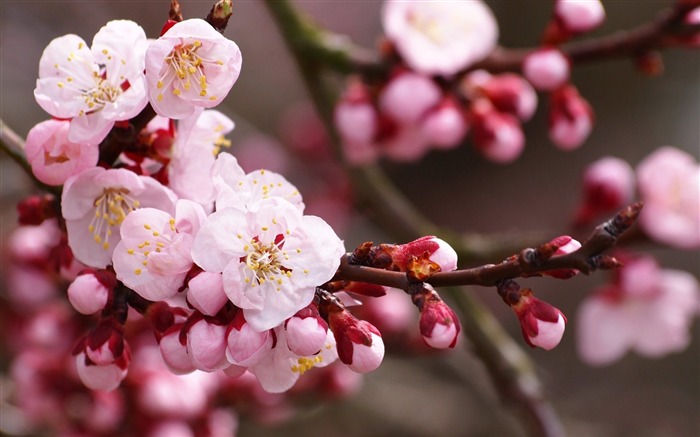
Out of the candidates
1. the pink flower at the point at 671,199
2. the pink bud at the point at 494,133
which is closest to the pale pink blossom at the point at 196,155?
the pink bud at the point at 494,133

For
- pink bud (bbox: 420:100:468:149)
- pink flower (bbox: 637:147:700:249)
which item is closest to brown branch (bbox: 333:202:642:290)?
pink bud (bbox: 420:100:468:149)

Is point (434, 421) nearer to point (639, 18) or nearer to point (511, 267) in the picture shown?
point (511, 267)

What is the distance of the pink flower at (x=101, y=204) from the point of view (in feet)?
3.51

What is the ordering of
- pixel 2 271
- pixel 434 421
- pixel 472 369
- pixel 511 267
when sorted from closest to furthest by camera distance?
pixel 511 267, pixel 2 271, pixel 472 369, pixel 434 421

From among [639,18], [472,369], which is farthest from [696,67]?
[472,369]

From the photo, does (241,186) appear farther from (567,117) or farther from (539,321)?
(567,117)

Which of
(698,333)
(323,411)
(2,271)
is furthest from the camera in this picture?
(698,333)

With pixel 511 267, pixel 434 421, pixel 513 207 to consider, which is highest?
pixel 511 267

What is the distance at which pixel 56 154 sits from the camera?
3.51 ft

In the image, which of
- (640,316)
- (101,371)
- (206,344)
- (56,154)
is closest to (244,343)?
(206,344)

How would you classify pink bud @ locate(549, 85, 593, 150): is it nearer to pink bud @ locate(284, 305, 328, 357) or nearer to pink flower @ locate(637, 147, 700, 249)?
pink flower @ locate(637, 147, 700, 249)

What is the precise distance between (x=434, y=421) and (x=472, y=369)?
33 cm

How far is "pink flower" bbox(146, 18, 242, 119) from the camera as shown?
100 cm

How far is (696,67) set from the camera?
4887 millimetres
